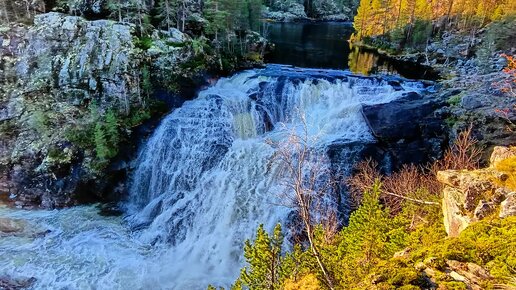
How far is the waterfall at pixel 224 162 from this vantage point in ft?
71.9

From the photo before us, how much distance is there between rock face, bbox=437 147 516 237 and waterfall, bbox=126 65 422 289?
723 cm

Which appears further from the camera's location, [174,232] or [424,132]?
[424,132]

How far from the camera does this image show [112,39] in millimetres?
30328

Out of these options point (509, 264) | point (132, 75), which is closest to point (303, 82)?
point (132, 75)

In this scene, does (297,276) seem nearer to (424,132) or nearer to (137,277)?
(137,277)

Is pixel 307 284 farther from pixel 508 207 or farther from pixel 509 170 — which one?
pixel 509 170

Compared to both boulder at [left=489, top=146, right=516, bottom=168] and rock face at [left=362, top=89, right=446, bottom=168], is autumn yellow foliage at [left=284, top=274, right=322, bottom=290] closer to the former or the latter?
boulder at [left=489, top=146, right=516, bottom=168]

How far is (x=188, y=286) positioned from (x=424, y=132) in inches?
738

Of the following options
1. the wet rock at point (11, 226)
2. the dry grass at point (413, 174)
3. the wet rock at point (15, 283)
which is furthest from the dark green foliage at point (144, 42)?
the dry grass at point (413, 174)

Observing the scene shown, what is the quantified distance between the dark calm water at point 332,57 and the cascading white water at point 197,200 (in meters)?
14.5

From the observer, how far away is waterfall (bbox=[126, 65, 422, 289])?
21.9 metres

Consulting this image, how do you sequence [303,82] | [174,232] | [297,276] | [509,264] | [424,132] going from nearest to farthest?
[509,264] → [297,276] → [174,232] → [424,132] → [303,82]

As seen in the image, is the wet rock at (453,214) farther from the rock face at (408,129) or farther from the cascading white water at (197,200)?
the rock face at (408,129)

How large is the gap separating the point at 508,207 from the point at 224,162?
1814 cm
